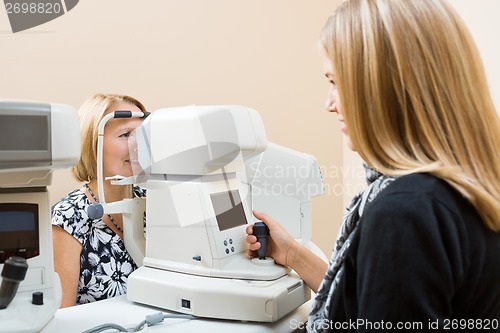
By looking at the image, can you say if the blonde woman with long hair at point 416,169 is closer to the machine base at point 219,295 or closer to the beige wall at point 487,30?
the machine base at point 219,295

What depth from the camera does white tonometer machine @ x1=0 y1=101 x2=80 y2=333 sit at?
0.83 metres

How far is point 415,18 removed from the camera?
74 cm

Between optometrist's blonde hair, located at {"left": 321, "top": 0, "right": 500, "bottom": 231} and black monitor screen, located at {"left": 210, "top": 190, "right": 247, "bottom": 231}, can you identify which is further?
black monitor screen, located at {"left": 210, "top": 190, "right": 247, "bottom": 231}

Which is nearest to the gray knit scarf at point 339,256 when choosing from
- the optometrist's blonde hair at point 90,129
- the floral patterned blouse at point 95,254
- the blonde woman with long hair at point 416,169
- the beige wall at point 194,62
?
the blonde woman with long hair at point 416,169

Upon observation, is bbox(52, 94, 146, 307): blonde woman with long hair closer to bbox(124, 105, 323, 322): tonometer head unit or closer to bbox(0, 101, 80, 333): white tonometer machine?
bbox(124, 105, 323, 322): tonometer head unit

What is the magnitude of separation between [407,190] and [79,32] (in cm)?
189

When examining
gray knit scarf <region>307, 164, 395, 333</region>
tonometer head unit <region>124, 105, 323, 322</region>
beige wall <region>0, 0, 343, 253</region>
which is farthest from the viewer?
beige wall <region>0, 0, 343, 253</region>

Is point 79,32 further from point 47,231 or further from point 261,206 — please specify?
point 47,231

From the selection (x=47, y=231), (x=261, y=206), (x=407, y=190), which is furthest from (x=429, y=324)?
(x=261, y=206)

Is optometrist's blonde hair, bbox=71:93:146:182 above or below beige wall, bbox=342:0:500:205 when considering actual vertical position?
below

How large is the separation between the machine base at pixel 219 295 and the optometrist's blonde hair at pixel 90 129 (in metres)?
0.53

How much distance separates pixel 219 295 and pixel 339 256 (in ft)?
1.19

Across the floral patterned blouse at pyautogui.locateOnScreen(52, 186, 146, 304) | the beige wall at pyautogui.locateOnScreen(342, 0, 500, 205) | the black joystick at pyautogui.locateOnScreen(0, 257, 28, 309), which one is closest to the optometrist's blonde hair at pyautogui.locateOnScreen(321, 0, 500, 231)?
the black joystick at pyautogui.locateOnScreen(0, 257, 28, 309)

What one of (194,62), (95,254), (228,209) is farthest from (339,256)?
(194,62)
